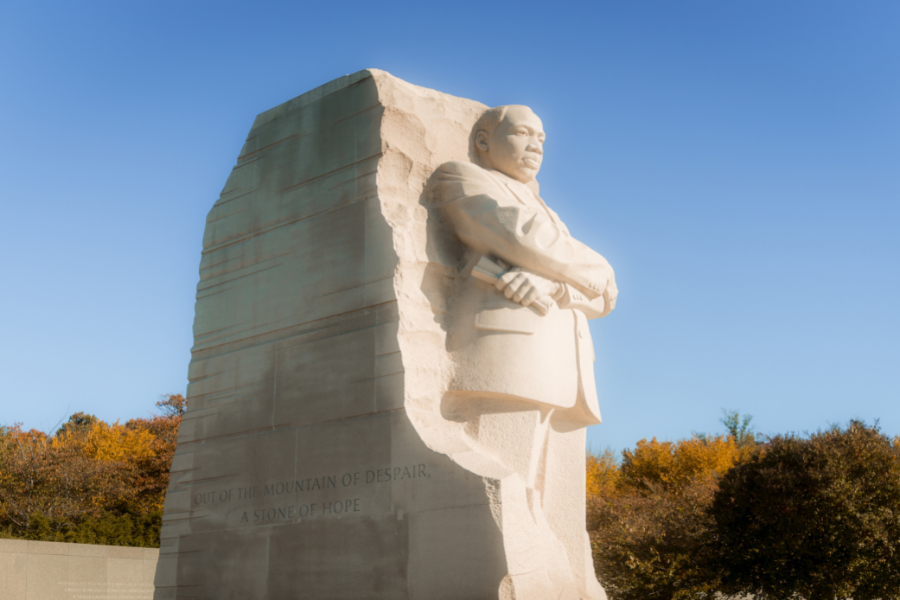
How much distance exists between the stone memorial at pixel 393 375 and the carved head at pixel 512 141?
0.02 meters

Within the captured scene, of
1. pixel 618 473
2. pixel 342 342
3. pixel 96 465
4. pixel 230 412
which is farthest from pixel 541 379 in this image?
pixel 618 473

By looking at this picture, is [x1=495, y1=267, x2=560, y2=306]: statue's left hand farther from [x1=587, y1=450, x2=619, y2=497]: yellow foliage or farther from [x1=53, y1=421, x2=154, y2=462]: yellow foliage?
[x1=53, y1=421, x2=154, y2=462]: yellow foliage

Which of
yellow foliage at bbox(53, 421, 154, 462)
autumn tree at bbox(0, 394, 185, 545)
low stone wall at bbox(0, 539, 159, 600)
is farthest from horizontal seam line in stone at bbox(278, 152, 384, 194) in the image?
yellow foliage at bbox(53, 421, 154, 462)

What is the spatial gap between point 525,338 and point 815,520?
10.0 metres

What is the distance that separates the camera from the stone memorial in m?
5.12

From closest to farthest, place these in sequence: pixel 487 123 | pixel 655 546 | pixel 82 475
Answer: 1. pixel 487 123
2. pixel 655 546
3. pixel 82 475

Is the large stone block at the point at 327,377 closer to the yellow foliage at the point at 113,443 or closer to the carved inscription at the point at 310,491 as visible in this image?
the carved inscription at the point at 310,491

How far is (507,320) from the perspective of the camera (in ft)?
18.1

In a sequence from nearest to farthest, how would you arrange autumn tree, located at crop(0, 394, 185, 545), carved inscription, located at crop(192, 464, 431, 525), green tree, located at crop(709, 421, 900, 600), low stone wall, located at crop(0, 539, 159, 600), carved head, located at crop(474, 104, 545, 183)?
1. carved inscription, located at crop(192, 464, 431, 525)
2. carved head, located at crop(474, 104, 545, 183)
3. green tree, located at crop(709, 421, 900, 600)
4. low stone wall, located at crop(0, 539, 159, 600)
5. autumn tree, located at crop(0, 394, 185, 545)

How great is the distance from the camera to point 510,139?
6.07m

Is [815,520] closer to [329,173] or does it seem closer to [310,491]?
[310,491]

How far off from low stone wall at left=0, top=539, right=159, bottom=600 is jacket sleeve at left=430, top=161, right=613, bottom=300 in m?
10.4

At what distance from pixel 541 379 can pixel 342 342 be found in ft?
A: 4.39

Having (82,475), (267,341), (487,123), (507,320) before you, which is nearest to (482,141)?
(487,123)
